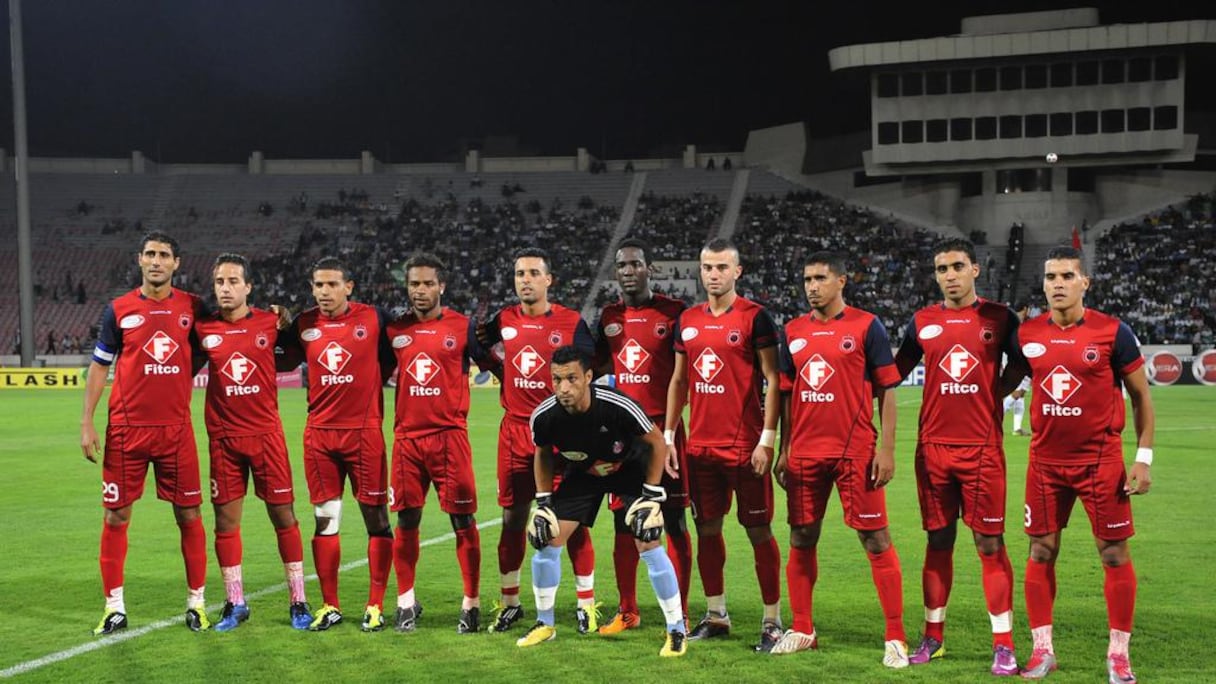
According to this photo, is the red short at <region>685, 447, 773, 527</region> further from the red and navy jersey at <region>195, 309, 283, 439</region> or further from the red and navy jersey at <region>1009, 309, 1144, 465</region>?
the red and navy jersey at <region>195, 309, 283, 439</region>

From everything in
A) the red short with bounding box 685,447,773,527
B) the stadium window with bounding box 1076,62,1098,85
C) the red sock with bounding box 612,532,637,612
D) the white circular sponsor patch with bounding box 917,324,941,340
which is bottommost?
the red sock with bounding box 612,532,637,612

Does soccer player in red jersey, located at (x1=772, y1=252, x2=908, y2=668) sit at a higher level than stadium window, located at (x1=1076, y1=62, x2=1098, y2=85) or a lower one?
lower

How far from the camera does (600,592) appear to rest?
29.9ft

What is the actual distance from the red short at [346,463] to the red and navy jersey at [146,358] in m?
0.93

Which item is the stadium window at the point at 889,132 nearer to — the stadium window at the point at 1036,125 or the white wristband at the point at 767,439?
the stadium window at the point at 1036,125

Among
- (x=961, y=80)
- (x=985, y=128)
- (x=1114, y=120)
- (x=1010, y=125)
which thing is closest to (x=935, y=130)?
(x=985, y=128)

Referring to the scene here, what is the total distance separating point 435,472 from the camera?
812 centimetres

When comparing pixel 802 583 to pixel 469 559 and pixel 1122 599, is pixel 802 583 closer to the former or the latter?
pixel 1122 599

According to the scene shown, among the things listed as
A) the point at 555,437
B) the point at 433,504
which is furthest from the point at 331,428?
the point at 433,504

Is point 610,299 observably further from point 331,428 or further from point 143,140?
point 331,428

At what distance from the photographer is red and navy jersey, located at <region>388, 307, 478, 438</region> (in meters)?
8.14

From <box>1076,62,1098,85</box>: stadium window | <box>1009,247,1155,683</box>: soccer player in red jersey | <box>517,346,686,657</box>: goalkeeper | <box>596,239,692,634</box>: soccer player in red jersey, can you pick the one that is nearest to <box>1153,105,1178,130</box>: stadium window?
<box>1076,62,1098,85</box>: stadium window

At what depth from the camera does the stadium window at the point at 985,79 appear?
51.2 meters

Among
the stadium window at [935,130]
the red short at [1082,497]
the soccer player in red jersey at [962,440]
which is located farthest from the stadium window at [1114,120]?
the red short at [1082,497]
